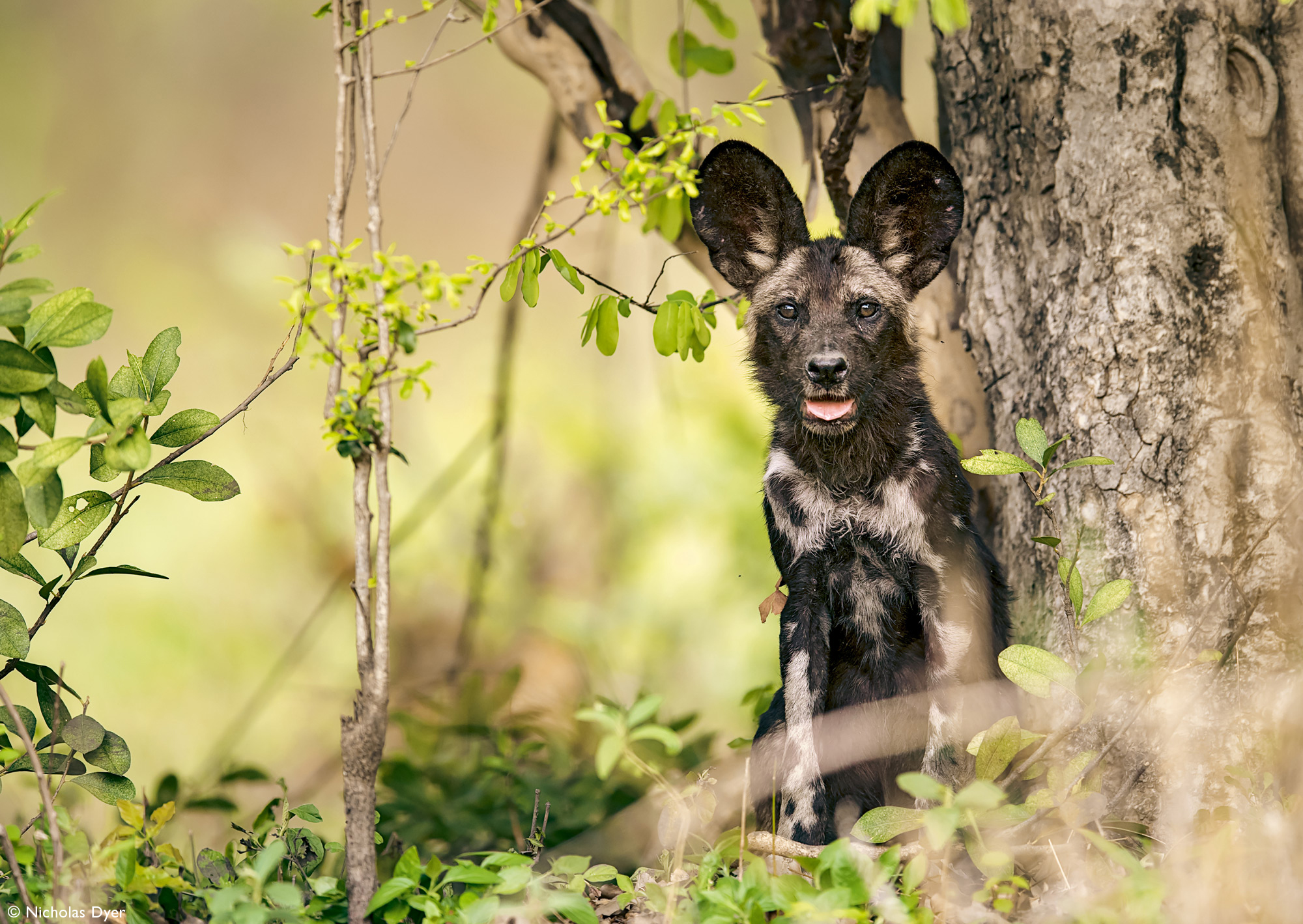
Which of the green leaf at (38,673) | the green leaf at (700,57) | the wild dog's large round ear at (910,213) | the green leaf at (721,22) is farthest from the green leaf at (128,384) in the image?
the green leaf at (721,22)

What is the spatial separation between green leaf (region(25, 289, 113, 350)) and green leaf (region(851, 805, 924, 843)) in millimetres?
2246

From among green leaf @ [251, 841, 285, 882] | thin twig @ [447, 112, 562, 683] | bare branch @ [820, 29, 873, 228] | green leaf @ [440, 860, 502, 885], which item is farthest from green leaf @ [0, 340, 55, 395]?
thin twig @ [447, 112, 562, 683]

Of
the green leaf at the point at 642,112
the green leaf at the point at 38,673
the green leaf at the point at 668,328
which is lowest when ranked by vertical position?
the green leaf at the point at 38,673

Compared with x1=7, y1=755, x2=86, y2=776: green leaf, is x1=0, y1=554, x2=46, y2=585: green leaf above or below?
above

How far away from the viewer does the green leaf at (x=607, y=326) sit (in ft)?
10.5

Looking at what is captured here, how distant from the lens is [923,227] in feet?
11.1

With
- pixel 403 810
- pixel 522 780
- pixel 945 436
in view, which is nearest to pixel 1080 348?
pixel 945 436

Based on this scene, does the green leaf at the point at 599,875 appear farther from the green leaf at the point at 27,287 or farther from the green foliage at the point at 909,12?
the green foliage at the point at 909,12

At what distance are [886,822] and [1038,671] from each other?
0.57 metres

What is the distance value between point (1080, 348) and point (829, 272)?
96 centimetres

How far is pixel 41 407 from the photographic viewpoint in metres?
2.22

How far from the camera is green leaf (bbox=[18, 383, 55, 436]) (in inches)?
87.0

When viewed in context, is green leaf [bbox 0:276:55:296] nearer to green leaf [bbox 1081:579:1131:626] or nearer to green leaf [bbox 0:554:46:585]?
green leaf [bbox 0:554:46:585]

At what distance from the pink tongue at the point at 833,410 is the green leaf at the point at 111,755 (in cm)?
232
